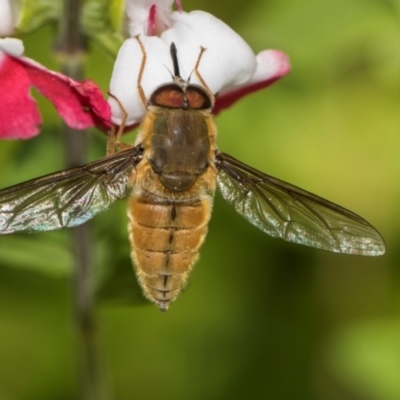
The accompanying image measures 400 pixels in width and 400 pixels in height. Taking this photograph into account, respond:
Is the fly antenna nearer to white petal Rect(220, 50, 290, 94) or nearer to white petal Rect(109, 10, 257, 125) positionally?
white petal Rect(109, 10, 257, 125)

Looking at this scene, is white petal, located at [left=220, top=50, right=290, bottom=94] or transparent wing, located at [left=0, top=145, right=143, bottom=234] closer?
transparent wing, located at [left=0, top=145, right=143, bottom=234]

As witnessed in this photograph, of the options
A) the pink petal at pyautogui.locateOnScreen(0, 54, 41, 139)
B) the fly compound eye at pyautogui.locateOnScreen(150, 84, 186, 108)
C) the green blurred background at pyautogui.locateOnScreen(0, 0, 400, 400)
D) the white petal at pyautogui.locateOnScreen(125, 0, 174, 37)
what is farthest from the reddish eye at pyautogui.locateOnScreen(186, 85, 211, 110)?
the green blurred background at pyautogui.locateOnScreen(0, 0, 400, 400)

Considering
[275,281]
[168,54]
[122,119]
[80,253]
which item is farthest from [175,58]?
[275,281]

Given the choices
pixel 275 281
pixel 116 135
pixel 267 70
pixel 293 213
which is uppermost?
pixel 267 70

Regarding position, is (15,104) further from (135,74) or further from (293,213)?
(293,213)

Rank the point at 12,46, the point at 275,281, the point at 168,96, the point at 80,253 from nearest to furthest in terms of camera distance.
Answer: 1. the point at 12,46
2. the point at 168,96
3. the point at 80,253
4. the point at 275,281

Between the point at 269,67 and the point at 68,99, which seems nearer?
the point at 68,99
